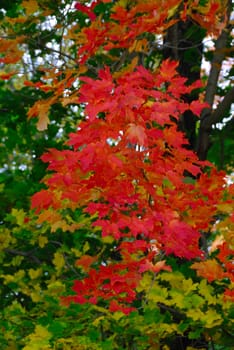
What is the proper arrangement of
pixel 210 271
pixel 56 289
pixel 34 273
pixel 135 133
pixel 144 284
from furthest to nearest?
pixel 34 273, pixel 56 289, pixel 144 284, pixel 210 271, pixel 135 133

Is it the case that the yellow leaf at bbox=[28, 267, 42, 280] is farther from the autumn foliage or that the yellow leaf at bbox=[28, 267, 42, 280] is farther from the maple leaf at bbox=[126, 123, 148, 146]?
the maple leaf at bbox=[126, 123, 148, 146]

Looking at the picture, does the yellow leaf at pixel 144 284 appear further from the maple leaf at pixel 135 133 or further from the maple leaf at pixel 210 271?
the maple leaf at pixel 135 133

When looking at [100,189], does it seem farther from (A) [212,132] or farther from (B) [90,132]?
(A) [212,132]

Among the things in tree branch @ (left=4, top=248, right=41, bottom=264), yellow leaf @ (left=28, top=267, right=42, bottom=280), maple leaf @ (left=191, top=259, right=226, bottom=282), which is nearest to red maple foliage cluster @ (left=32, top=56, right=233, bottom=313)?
maple leaf @ (left=191, top=259, right=226, bottom=282)

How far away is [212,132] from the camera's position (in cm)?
572

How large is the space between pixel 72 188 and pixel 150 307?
113 centimetres

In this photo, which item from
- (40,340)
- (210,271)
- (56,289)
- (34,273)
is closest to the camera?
(40,340)

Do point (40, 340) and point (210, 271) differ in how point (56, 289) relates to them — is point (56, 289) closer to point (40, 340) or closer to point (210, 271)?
point (40, 340)

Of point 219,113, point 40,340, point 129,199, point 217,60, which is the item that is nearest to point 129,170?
point 129,199

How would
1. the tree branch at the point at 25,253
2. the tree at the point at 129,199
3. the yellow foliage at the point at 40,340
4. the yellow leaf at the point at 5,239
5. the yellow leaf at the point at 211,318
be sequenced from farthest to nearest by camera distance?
the tree branch at the point at 25,253 → the yellow leaf at the point at 5,239 → the yellow leaf at the point at 211,318 → the yellow foliage at the point at 40,340 → the tree at the point at 129,199

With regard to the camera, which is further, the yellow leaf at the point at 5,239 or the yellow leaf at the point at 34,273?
the yellow leaf at the point at 5,239

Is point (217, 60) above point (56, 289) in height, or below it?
above

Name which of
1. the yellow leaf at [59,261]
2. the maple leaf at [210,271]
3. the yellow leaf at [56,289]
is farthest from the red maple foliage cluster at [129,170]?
the yellow leaf at [59,261]

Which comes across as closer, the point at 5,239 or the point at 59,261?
the point at 59,261
